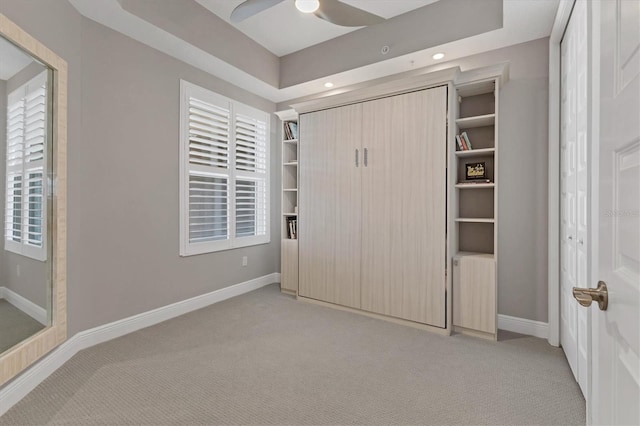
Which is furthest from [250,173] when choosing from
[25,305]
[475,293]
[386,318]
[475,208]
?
[475,293]

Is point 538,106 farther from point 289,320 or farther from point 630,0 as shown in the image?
point 289,320

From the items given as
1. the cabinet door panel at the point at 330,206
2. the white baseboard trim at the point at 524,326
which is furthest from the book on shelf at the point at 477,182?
the white baseboard trim at the point at 524,326

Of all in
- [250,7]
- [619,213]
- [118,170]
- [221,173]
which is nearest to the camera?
[619,213]

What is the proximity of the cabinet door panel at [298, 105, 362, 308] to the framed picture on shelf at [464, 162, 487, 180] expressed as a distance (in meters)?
1.05

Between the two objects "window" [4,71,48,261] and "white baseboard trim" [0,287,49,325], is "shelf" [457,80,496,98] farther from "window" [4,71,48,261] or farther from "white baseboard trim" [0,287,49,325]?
"white baseboard trim" [0,287,49,325]

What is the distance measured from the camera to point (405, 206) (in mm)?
3006

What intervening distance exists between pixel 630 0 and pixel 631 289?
58 cm

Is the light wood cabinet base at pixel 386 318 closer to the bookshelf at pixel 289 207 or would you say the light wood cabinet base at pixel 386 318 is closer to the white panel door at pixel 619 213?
the bookshelf at pixel 289 207

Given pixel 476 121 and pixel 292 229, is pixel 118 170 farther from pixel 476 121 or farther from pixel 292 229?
pixel 476 121

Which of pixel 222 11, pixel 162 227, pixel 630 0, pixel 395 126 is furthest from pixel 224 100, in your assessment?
pixel 630 0

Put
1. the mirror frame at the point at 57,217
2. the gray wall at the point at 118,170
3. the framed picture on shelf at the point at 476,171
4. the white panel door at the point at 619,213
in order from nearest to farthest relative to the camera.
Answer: the white panel door at the point at 619,213 < the mirror frame at the point at 57,217 < the gray wall at the point at 118,170 < the framed picture on shelf at the point at 476,171

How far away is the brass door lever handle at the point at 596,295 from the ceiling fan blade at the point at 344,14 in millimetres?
2168

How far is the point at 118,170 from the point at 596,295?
10.4 ft

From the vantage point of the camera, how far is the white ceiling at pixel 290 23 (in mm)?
3016
